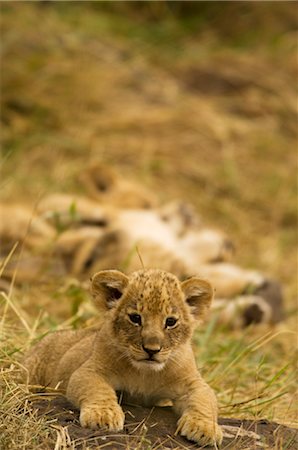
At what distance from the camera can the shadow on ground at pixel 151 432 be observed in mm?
3980

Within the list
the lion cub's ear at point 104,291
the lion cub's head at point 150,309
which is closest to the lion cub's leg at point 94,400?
the lion cub's head at point 150,309

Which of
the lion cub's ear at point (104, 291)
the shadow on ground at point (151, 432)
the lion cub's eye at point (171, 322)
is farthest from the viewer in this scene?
the lion cub's ear at point (104, 291)

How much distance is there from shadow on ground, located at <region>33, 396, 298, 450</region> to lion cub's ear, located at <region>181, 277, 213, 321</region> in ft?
1.43

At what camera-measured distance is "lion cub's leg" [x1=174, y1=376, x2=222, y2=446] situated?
161 inches

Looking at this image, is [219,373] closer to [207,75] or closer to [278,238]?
[278,238]

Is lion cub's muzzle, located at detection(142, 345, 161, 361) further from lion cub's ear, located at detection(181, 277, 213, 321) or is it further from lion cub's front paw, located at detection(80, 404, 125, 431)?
lion cub's ear, located at detection(181, 277, 213, 321)

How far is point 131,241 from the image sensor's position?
785 cm

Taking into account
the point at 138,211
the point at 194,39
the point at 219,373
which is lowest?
the point at 194,39

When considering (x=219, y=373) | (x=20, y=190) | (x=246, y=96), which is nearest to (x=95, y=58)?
(x=246, y=96)

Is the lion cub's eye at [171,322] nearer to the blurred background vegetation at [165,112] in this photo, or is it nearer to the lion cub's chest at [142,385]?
the lion cub's chest at [142,385]

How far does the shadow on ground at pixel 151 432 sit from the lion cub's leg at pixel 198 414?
0.05m

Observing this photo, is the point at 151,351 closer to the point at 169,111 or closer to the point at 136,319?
the point at 136,319

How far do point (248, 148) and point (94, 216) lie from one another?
3854mm

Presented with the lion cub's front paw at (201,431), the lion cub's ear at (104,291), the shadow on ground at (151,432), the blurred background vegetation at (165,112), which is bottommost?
the blurred background vegetation at (165,112)
